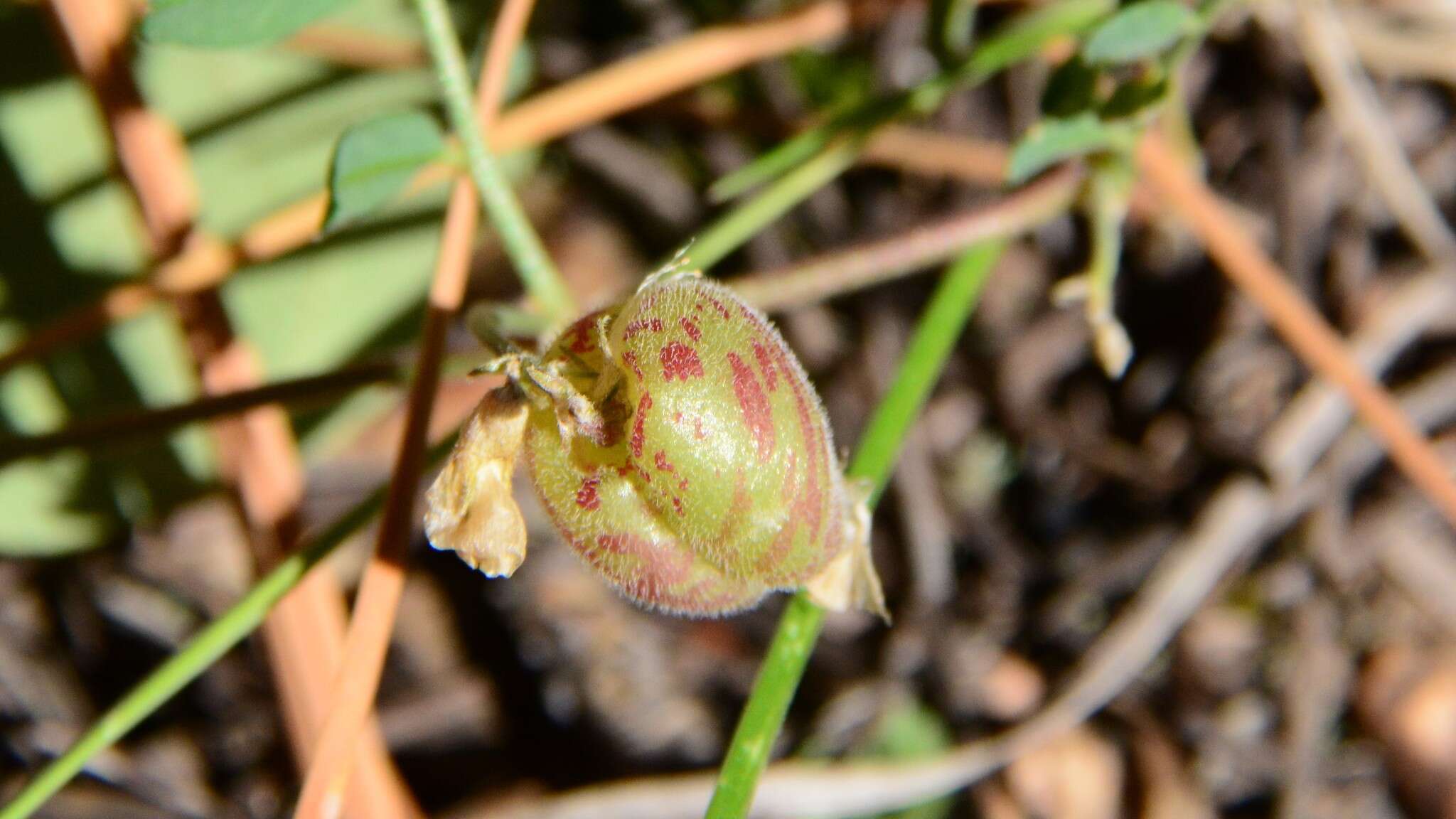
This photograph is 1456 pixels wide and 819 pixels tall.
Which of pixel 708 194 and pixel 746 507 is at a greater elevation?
pixel 708 194

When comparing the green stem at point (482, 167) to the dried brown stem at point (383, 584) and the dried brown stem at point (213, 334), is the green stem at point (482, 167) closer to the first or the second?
the dried brown stem at point (383, 584)

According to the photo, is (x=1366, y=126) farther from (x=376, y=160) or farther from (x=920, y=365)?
(x=376, y=160)

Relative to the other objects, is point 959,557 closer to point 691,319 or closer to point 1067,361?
point 1067,361

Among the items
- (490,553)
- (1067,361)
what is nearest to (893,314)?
(1067,361)

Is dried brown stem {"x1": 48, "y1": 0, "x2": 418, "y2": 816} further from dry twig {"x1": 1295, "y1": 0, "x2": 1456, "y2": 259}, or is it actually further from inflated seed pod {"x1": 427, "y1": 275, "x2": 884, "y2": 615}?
dry twig {"x1": 1295, "y1": 0, "x2": 1456, "y2": 259}

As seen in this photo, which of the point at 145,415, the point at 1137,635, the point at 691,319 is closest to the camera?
the point at 691,319

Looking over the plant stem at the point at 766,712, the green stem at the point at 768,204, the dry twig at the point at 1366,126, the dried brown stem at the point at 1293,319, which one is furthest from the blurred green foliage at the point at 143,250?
the dry twig at the point at 1366,126

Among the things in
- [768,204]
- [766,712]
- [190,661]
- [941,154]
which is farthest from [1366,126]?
[190,661]
